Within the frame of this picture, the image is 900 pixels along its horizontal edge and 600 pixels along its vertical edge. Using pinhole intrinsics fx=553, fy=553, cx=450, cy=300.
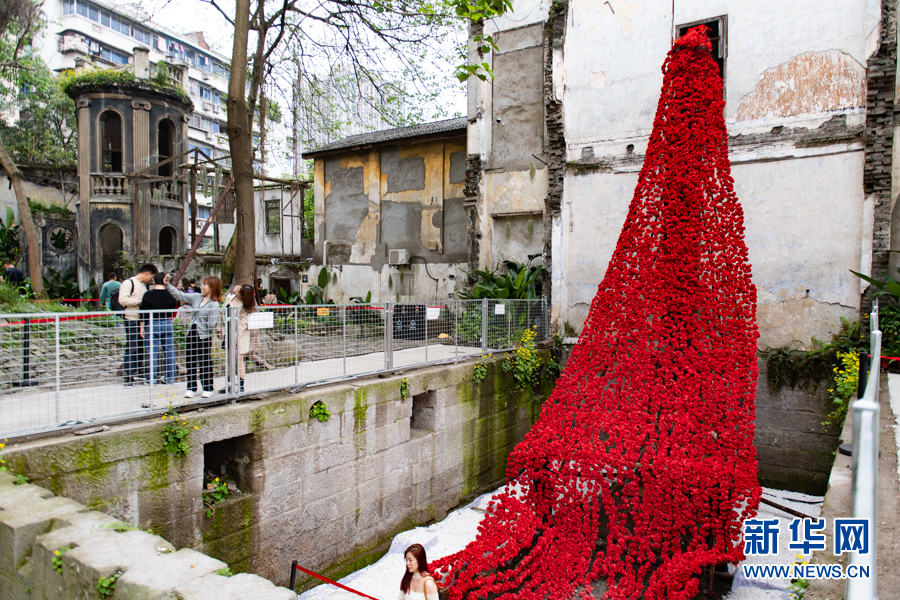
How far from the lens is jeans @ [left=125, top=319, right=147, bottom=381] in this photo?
5426mm

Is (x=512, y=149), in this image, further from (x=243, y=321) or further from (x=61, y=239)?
(x=61, y=239)

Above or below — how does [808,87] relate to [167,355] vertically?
above

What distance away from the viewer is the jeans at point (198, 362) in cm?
584

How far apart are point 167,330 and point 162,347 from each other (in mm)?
319

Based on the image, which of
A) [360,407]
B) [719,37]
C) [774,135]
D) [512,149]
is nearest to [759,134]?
[774,135]

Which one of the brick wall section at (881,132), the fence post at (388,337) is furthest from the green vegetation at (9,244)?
the brick wall section at (881,132)

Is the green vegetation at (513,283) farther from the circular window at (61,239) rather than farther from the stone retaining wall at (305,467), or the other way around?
the circular window at (61,239)

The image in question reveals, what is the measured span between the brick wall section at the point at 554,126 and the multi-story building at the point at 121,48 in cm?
2326

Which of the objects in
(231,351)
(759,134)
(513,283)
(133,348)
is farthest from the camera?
(513,283)

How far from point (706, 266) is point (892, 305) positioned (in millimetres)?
3896

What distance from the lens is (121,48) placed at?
4166 cm

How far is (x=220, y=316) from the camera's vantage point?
19.9 ft

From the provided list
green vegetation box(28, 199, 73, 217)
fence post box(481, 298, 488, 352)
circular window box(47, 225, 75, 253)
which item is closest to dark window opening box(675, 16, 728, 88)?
fence post box(481, 298, 488, 352)

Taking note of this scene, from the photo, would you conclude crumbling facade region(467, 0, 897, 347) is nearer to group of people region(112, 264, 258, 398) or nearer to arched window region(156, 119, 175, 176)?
group of people region(112, 264, 258, 398)
